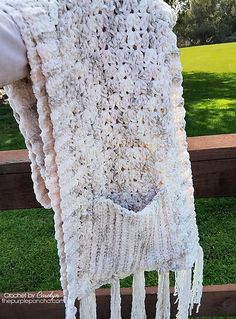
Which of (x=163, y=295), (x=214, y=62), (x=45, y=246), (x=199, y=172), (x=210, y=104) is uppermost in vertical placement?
(x=199, y=172)

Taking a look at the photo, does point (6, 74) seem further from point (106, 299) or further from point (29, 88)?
point (106, 299)

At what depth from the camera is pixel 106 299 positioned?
167cm

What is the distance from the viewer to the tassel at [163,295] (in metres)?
1.21

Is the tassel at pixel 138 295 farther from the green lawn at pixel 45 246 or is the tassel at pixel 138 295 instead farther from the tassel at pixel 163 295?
the green lawn at pixel 45 246

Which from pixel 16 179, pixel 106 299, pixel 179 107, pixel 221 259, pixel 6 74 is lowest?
pixel 221 259

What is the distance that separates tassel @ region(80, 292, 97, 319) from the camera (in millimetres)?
1135

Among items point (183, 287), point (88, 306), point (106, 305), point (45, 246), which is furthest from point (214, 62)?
point (88, 306)

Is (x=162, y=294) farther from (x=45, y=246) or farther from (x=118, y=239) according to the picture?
(x=45, y=246)

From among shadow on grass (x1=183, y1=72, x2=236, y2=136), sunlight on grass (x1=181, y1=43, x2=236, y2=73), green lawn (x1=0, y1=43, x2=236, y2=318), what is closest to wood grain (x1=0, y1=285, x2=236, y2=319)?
green lawn (x1=0, y1=43, x2=236, y2=318)

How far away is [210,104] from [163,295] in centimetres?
594

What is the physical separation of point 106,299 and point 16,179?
0.47 meters

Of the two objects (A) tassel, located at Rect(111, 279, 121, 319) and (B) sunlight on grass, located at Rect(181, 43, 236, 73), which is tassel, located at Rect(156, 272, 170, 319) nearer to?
(A) tassel, located at Rect(111, 279, 121, 319)

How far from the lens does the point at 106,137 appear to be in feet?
3.43

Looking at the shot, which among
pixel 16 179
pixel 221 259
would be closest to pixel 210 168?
pixel 16 179
